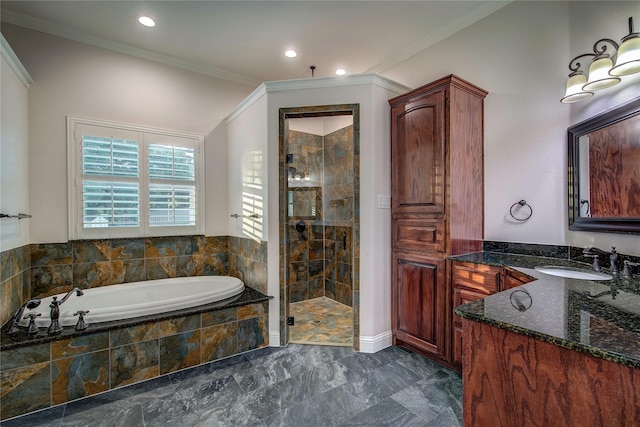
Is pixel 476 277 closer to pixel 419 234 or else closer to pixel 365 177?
pixel 419 234

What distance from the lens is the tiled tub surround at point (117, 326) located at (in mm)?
1828

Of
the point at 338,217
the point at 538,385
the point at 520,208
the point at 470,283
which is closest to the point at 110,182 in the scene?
the point at 338,217

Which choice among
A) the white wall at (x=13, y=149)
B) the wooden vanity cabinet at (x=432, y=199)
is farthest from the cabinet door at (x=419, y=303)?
the white wall at (x=13, y=149)

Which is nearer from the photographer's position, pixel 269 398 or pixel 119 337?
pixel 269 398

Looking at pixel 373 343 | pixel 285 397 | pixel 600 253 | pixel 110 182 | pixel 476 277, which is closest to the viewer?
pixel 600 253

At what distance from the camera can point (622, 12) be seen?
178 cm

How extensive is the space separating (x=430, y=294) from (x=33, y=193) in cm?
360

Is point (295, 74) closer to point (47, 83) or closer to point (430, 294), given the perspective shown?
point (47, 83)

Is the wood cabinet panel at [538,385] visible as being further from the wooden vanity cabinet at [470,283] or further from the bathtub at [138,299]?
the bathtub at [138,299]

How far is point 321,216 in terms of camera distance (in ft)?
13.0

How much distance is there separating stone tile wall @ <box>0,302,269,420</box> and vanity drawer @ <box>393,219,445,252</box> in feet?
4.63

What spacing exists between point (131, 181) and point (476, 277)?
332cm

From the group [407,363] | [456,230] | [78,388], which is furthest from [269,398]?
[456,230]

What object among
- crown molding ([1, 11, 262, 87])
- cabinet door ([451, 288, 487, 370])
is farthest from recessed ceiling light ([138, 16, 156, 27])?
cabinet door ([451, 288, 487, 370])
